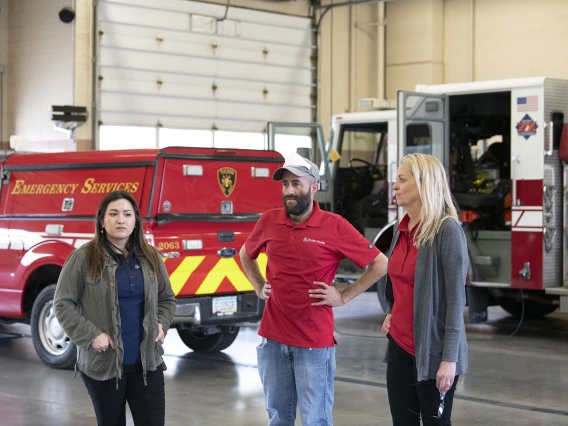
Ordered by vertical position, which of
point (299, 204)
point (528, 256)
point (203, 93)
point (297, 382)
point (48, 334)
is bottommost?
point (48, 334)

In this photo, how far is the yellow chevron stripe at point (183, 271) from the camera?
9148 millimetres

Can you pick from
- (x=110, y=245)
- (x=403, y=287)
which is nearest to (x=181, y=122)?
(x=110, y=245)

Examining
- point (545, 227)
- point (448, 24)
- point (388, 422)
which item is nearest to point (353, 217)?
point (545, 227)

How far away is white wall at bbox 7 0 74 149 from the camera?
1872 centimetres

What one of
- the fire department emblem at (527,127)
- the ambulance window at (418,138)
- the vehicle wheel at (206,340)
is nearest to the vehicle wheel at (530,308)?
the ambulance window at (418,138)

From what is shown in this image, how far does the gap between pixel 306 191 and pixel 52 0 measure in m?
14.7

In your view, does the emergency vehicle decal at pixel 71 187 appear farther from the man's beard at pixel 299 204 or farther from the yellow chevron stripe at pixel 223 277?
the man's beard at pixel 299 204

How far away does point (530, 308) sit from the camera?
543 inches

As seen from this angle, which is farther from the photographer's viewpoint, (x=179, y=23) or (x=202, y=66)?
(x=202, y=66)

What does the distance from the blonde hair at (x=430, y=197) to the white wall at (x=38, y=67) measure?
584 inches

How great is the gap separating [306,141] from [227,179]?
5004 mm

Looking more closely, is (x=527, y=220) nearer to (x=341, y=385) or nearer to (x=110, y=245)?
(x=341, y=385)

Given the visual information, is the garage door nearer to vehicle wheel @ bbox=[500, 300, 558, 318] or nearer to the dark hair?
vehicle wheel @ bbox=[500, 300, 558, 318]

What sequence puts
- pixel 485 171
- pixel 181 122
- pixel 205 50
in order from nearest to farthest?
1. pixel 485 171
2. pixel 181 122
3. pixel 205 50
